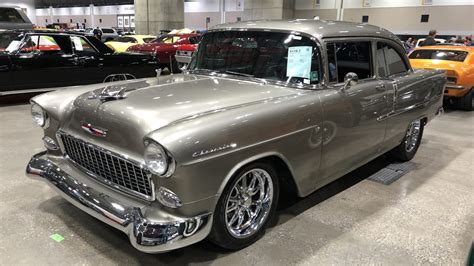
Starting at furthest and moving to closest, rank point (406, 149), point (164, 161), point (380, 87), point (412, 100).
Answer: point (406, 149) → point (412, 100) → point (380, 87) → point (164, 161)

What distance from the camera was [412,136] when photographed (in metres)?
5.05

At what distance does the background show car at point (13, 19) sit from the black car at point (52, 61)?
2.80m

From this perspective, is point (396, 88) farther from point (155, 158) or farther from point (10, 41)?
point (10, 41)

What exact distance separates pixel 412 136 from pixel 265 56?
8.83ft

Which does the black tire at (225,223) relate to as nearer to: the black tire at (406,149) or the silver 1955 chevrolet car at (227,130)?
the silver 1955 chevrolet car at (227,130)


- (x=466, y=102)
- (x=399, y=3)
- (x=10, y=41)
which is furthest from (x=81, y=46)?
(x=399, y=3)

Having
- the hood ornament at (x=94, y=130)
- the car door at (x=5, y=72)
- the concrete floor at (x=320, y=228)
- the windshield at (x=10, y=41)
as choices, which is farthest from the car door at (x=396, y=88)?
the windshield at (x=10, y=41)

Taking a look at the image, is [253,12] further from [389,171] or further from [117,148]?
[117,148]

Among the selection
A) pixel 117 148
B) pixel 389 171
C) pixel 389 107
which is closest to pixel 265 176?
pixel 117 148

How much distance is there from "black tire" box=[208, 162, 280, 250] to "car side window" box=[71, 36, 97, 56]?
657 centimetres

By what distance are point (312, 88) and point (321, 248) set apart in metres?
1.26

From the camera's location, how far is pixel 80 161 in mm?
2998

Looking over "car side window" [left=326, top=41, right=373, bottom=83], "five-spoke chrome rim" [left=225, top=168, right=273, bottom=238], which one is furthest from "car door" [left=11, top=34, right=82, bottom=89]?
"five-spoke chrome rim" [left=225, top=168, right=273, bottom=238]

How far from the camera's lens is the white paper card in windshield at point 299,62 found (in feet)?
Result: 10.6
